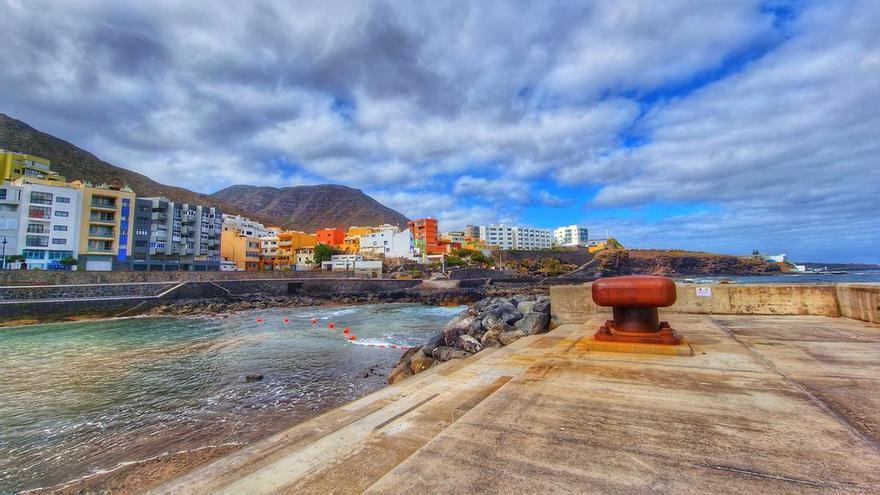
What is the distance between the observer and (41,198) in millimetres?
42250

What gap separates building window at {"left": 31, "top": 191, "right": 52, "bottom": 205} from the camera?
4175 cm

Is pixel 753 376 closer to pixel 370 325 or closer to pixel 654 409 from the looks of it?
pixel 654 409

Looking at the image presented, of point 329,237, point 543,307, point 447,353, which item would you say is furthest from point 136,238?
point 543,307

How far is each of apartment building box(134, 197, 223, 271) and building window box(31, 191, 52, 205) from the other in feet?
28.2

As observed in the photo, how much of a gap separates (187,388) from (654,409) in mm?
11107

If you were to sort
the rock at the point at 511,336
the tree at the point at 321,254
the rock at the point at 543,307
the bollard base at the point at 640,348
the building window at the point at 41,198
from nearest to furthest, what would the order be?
1. the bollard base at the point at 640,348
2. the rock at the point at 511,336
3. the rock at the point at 543,307
4. the building window at the point at 41,198
5. the tree at the point at 321,254

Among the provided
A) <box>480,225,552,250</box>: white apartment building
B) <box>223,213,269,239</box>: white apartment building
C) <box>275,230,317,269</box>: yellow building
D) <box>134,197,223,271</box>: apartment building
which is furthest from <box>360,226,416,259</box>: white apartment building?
<box>480,225,552,250</box>: white apartment building

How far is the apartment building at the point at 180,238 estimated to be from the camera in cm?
5116

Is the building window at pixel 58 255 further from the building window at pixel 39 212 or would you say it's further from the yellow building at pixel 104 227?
the building window at pixel 39 212

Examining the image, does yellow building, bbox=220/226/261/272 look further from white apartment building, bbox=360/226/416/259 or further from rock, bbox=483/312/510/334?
rock, bbox=483/312/510/334

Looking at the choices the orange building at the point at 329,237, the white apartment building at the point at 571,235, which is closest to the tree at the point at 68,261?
the orange building at the point at 329,237

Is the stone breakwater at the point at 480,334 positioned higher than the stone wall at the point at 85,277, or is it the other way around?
the stone wall at the point at 85,277

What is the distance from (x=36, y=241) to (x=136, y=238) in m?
9.17

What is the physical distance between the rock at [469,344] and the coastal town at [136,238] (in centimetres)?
5158
